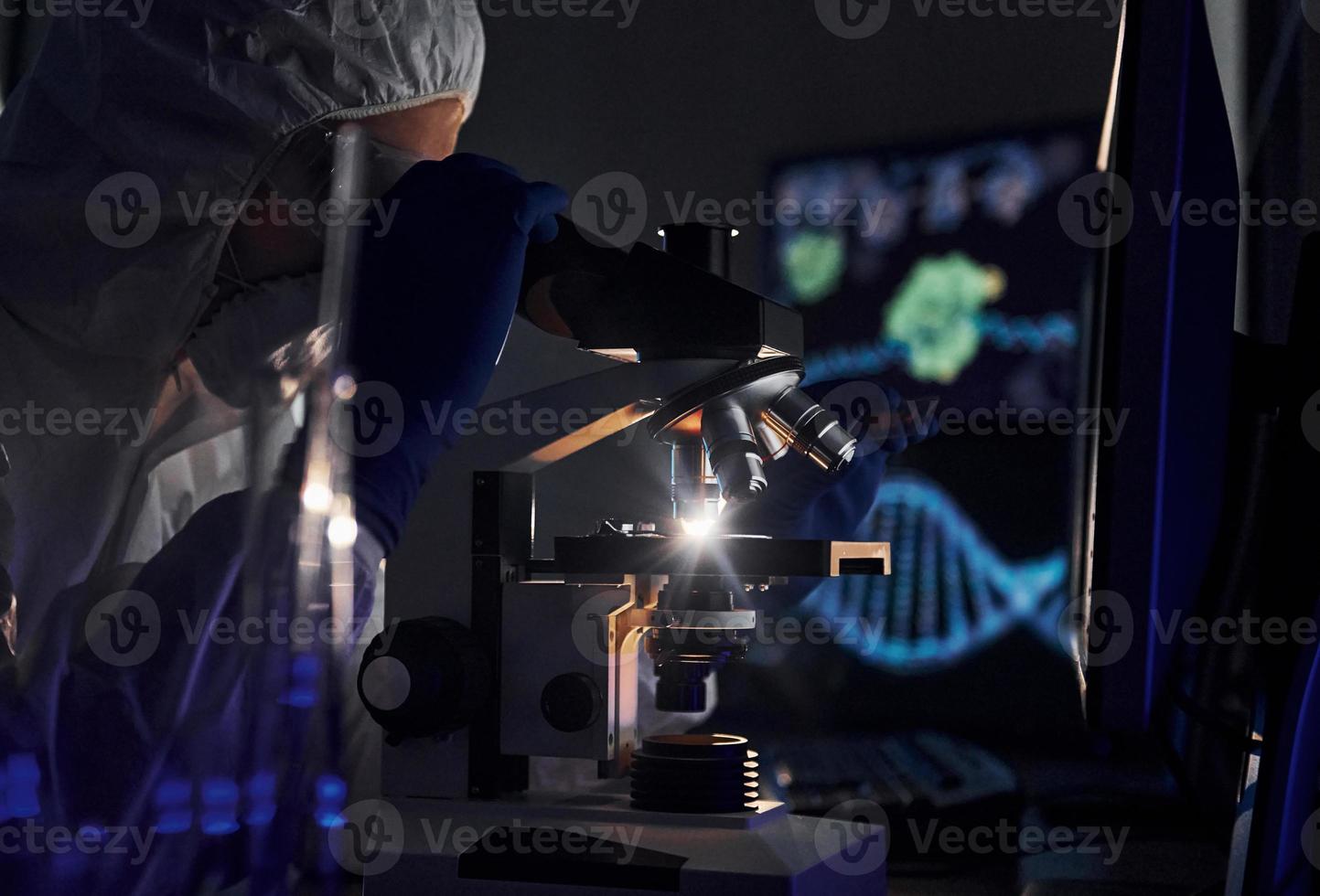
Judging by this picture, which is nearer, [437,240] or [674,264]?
[674,264]

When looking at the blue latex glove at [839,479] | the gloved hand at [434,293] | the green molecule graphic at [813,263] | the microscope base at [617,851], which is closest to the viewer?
the microscope base at [617,851]

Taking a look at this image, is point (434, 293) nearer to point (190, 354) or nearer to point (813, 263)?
point (190, 354)

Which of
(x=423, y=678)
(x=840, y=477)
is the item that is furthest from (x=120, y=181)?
(x=840, y=477)

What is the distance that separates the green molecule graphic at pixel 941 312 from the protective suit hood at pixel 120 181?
883 millimetres

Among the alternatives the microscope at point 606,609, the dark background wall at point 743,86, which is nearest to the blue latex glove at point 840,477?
the dark background wall at point 743,86

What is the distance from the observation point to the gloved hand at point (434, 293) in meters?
0.86

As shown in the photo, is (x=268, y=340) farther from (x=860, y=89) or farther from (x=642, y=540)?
(x=860, y=89)

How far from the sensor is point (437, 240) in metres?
0.90

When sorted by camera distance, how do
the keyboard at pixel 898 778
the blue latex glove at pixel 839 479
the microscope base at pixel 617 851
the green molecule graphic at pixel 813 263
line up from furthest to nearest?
1. the green molecule graphic at pixel 813 263
2. the blue latex glove at pixel 839 479
3. the keyboard at pixel 898 778
4. the microscope base at pixel 617 851

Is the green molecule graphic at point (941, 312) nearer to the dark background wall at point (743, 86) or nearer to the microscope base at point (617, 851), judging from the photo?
the dark background wall at point (743, 86)

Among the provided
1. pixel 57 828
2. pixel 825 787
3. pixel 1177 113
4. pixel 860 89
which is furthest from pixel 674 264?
pixel 860 89

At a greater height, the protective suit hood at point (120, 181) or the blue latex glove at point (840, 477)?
the protective suit hood at point (120, 181)

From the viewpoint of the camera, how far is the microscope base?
25.3 inches

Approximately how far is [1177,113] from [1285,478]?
0.70 ft
